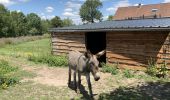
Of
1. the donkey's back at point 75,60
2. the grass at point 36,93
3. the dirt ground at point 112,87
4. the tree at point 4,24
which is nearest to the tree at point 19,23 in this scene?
the tree at point 4,24

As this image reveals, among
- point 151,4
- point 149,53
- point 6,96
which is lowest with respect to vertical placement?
point 6,96

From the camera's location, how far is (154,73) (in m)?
14.2

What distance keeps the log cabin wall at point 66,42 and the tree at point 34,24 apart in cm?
6965

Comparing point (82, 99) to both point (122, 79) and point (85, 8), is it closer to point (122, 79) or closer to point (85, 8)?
point (122, 79)

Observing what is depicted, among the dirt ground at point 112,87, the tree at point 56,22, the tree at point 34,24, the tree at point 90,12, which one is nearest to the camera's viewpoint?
the dirt ground at point 112,87

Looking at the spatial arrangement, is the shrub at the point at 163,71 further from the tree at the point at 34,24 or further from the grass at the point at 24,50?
the tree at the point at 34,24

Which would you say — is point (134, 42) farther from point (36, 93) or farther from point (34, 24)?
point (34, 24)

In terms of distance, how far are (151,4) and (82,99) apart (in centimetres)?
4997

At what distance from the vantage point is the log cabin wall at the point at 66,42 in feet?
61.5

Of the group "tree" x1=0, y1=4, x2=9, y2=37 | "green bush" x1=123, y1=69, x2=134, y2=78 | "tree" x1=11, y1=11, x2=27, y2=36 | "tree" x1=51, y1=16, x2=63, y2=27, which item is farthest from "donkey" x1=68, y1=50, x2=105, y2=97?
"tree" x1=11, y1=11, x2=27, y2=36

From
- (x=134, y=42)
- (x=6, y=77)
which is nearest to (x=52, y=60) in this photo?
(x=6, y=77)

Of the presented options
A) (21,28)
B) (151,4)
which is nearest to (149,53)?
(151,4)

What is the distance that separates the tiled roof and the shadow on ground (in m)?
40.4

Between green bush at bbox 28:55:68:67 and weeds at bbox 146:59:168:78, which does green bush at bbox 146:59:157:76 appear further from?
green bush at bbox 28:55:68:67
